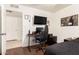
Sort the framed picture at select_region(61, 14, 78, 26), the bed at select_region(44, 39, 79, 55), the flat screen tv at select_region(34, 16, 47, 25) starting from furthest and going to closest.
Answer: the flat screen tv at select_region(34, 16, 47, 25), the framed picture at select_region(61, 14, 78, 26), the bed at select_region(44, 39, 79, 55)

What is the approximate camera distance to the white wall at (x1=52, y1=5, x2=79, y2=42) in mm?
2188

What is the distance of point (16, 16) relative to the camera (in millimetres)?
2613

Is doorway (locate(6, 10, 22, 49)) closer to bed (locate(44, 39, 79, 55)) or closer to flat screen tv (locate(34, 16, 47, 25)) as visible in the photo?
flat screen tv (locate(34, 16, 47, 25))

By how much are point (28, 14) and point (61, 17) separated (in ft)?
3.80

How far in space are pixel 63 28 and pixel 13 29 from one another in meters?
1.74

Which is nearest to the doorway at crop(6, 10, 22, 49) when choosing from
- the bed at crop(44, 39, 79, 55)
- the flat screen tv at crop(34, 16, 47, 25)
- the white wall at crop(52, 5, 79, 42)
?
the flat screen tv at crop(34, 16, 47, 25)

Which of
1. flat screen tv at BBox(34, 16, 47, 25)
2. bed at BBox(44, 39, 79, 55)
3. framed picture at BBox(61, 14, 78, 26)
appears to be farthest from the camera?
flat screen tv at BBox(34, 16, 47, 25)

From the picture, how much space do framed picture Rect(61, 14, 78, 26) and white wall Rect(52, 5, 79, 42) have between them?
0.30 feet

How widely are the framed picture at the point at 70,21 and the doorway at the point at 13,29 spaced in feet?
4.91

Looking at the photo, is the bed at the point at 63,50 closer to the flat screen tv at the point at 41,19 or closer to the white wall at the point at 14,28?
the flat screen tv at the point at 41,19

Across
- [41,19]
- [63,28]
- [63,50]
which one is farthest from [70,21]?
[63,50]

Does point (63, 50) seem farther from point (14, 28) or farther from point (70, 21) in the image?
point (14, 28)

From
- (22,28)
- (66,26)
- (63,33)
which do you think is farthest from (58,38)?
(22,28)

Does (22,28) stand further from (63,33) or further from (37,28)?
(63,33)
